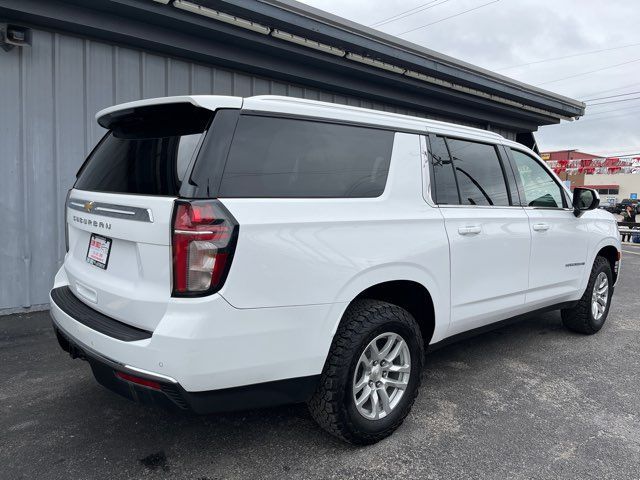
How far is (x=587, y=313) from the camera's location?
459 cm

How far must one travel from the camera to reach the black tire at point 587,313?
4547 mm

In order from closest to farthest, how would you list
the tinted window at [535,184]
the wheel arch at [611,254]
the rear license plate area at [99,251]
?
the rear license plate area at [99,251]
the tinted window at [535,184]
the wheel arch at [611,254]

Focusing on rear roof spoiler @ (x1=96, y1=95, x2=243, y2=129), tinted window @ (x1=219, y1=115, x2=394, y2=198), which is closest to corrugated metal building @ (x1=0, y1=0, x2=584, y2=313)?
rear roof spoiler @ (x1=96, y1=95, x2=243, y2=129)

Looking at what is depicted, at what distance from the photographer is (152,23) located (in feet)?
17.2

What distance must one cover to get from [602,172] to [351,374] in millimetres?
29433

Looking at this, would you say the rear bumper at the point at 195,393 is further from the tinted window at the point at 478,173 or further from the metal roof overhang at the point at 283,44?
the metal roof overhang at the point at 283,44

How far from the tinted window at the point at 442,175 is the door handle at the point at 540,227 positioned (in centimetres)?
102

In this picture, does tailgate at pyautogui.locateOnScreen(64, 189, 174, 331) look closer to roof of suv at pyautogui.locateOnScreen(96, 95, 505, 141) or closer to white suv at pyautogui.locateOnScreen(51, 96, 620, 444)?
white suv at pyautogui.locateOnScreen(51, 96, 620, 444)

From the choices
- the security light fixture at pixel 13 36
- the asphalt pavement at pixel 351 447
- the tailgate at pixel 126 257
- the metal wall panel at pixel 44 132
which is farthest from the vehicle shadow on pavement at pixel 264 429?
the security light fixture at pixel 13 36

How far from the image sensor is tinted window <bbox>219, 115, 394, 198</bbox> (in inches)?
84.9

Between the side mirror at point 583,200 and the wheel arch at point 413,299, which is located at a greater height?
the side mirror at point 583,200

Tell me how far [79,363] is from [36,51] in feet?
Result: 11.0

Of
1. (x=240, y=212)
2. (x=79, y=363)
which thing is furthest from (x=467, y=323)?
(x=79, y=363)

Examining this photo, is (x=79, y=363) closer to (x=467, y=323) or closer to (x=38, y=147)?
(x=38, y=147)
